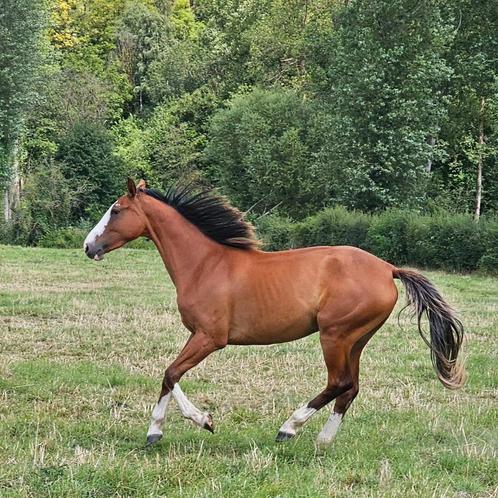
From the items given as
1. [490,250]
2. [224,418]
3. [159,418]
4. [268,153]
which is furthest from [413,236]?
[159,418]

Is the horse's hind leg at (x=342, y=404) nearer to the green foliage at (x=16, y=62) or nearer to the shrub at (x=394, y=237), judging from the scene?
the shrub at (x=394, y=237)

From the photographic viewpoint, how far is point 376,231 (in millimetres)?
27797

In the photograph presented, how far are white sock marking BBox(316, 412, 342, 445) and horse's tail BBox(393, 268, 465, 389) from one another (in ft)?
3.62

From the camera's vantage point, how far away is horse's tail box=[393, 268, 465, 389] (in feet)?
20.3

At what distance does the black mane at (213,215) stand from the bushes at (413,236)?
17.2m

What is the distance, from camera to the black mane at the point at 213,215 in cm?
642

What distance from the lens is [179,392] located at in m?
5.77

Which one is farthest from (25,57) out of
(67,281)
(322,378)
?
(322,378)

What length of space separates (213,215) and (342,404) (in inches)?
84.8

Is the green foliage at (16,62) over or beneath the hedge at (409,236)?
over

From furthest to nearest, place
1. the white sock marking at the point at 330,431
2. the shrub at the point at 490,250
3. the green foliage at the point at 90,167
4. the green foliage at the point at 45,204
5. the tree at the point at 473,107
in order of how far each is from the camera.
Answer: the green foliage at the point at 90,167 < the green foliage at the point at 45,204 < the tree at the point at 473,107 < the shrub at the point at 490,250 < the white sock marking at the point at 330,431

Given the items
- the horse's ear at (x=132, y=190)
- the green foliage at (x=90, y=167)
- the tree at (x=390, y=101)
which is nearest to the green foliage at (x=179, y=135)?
the green foliage at (x=90, y=167)

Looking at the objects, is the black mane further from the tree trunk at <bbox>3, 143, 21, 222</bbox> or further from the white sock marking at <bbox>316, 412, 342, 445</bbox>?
the tree trunk at <bbox>3, 143, 21, 222</bbox>

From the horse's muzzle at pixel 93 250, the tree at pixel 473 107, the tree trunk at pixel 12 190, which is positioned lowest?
the horse's muzzle at pixel 93 250
